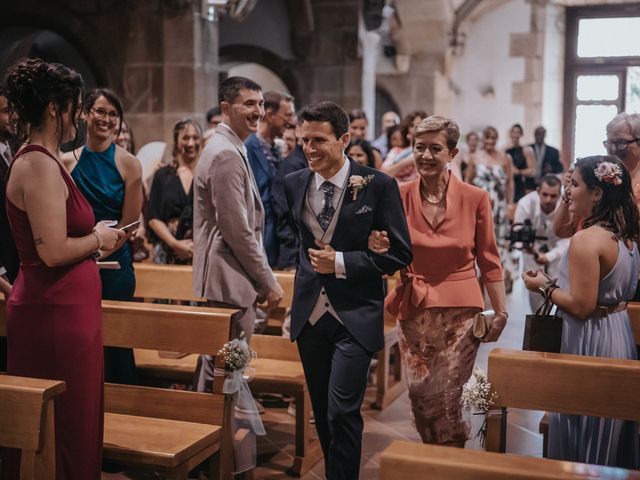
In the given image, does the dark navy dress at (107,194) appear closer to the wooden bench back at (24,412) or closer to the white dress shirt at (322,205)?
the white dress shirt at (322,205)

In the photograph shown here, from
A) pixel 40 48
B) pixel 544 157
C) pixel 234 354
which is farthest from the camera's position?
pixel 544 157

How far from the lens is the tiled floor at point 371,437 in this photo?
13.4 feet

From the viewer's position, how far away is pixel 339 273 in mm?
3027

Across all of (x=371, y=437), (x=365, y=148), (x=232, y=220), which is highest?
(x=365, y=148)

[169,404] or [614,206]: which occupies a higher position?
[614,206]

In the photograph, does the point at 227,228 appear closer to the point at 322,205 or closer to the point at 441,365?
the point at 322,205

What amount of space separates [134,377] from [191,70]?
4.11 metres

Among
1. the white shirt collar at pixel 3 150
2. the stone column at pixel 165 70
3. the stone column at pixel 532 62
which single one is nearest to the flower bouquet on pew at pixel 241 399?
the white shirt collar at pixel 3 150

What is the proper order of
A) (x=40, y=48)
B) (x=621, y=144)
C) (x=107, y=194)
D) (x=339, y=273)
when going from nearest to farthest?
(x=339, y=273), (x=107, y=194), (x=621, y=144), (x=40, y=48)

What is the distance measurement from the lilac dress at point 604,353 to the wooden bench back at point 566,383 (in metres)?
0.48

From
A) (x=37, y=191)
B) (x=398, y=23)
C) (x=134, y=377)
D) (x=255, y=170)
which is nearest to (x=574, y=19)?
(x=398, y=23)

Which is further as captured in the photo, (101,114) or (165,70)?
(165,70)

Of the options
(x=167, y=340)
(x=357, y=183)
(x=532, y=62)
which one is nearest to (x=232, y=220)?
(x=167, y=340)

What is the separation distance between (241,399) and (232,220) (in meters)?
0.73
